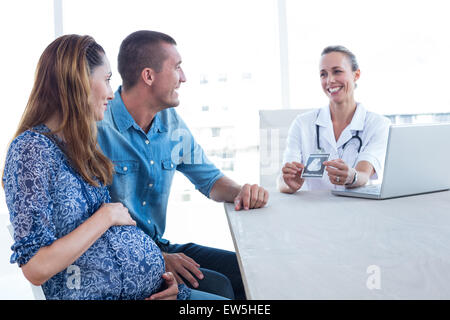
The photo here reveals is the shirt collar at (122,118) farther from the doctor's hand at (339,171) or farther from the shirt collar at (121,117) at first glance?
the doctor's hand at (339,171)

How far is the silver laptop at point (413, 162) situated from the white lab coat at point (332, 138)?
1.05 feet

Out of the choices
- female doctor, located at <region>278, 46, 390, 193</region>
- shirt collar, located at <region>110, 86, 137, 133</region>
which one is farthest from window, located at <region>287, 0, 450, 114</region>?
shirt collar, located at <region>110, 86, 137, 133</region>

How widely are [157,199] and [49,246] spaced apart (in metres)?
0.70

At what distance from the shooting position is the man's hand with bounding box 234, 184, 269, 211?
1.38 metres

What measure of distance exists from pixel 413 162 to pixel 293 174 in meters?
0.44

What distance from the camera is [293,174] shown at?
1.63 m

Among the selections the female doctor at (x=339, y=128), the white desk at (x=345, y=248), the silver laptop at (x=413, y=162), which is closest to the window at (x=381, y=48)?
the female doctor at (x=339, y=128)

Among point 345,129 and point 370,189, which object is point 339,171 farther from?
point 345,129

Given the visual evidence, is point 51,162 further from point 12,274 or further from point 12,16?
point 12,16

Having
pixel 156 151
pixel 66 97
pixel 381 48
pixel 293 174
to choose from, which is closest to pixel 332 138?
pixel 293 174

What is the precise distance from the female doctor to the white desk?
0.52m

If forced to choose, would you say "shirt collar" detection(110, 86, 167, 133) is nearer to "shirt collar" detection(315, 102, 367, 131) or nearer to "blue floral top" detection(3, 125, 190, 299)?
"blue floral top" detection(3, 125, 190, 299)

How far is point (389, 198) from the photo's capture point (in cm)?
146

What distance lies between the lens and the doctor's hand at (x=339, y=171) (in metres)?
1.52
